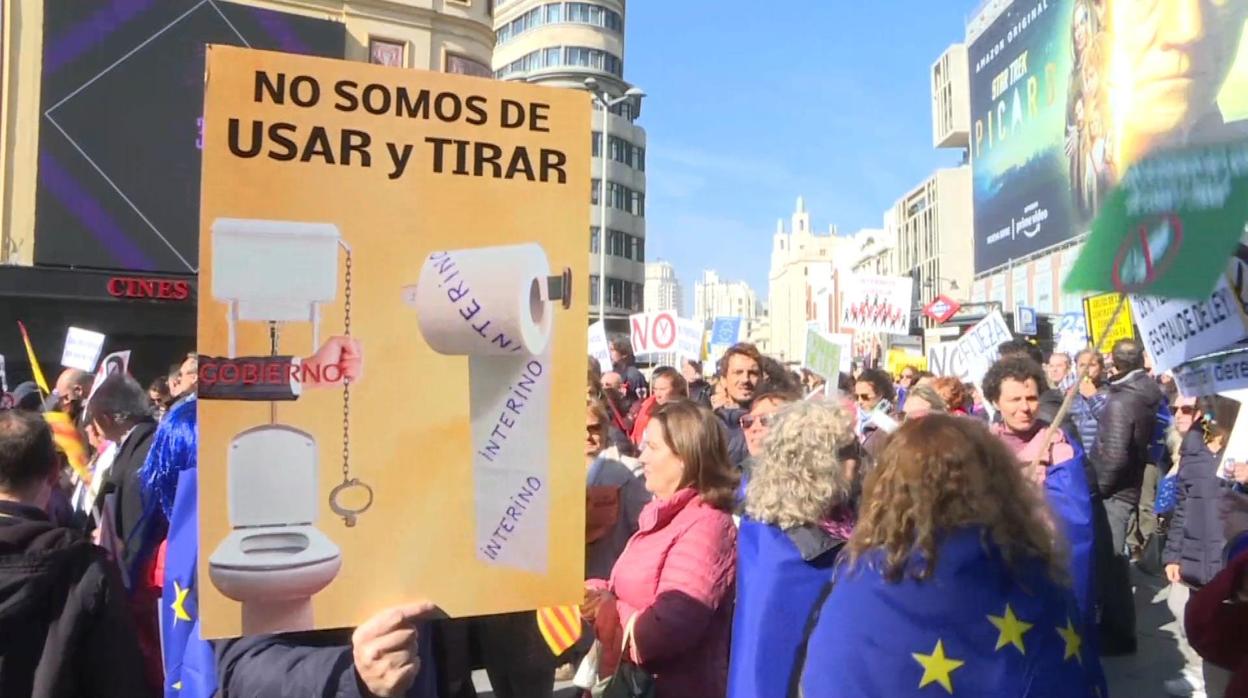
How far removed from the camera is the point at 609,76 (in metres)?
66.8

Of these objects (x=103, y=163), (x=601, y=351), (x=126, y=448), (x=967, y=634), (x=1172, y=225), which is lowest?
(x=967, y=634)

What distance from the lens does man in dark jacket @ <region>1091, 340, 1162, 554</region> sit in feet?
20.9

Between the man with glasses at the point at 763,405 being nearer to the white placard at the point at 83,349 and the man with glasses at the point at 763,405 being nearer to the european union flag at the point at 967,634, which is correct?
the european union flag at the point at 967,634

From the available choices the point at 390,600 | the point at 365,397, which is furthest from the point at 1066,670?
the point at 365,397

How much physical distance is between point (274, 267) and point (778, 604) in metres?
1.87

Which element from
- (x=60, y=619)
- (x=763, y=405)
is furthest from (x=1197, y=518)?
Result: (x=60, y=619)

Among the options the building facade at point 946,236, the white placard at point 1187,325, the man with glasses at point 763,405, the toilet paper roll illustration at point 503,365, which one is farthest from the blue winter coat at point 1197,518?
the building facade at point 946,236

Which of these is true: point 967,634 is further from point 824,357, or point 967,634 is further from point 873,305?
point 873,305

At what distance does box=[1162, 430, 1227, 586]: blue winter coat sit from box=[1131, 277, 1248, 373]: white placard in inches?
60.2

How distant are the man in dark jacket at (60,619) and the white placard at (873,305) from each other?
951 cm

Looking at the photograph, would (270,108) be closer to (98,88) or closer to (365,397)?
(365,397)

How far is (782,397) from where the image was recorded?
523 cm

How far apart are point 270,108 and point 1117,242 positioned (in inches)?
90.0

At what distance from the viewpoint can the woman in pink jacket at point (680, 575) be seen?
10.2 feet
